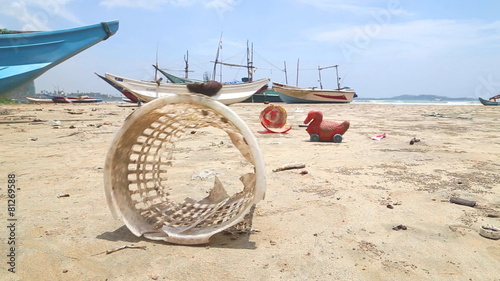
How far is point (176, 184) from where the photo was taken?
10.4 feet

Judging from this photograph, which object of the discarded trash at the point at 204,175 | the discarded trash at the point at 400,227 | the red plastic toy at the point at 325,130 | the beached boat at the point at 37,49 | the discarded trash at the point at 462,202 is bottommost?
the discarded trash at the point at 400,227

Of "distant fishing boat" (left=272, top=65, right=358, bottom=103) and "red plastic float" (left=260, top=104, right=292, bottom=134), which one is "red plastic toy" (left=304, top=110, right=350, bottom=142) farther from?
"distant fishing boat" (left=272, top=65, right=358, bottom=103)

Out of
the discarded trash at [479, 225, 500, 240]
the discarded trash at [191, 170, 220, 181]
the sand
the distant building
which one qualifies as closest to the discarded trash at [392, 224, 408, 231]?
the sand

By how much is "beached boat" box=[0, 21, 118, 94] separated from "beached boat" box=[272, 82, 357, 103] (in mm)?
19456

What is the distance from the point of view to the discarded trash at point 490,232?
1.99 metres

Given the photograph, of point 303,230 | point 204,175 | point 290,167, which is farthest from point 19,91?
point 303,230

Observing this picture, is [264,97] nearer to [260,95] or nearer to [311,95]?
[260,95]

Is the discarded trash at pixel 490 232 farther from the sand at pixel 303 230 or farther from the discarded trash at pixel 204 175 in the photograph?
the discarded trash at pixel 204 175

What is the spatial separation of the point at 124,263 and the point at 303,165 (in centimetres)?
248

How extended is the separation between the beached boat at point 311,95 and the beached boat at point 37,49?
19456 millimetres

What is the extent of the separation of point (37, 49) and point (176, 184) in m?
10.8

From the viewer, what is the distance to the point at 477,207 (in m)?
2.51

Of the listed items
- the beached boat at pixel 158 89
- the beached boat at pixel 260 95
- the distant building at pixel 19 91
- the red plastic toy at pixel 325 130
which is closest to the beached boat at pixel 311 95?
the beached boat at pixel 260 95

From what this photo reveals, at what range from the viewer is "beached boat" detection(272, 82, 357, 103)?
2903cm
